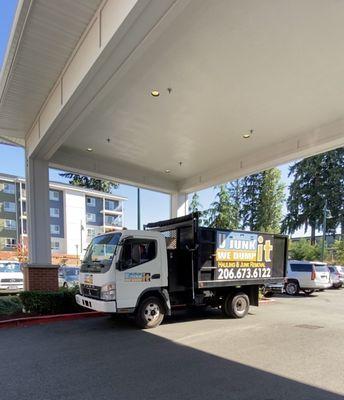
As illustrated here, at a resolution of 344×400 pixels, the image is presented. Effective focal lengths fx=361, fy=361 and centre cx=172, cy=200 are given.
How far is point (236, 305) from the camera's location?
10.6 metres

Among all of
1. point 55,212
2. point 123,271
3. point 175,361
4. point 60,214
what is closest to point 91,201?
point 60,214

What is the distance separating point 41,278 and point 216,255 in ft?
18.3

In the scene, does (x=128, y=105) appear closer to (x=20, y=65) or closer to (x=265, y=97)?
(x=20, y=65)

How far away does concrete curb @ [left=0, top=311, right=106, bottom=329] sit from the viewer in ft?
29.3

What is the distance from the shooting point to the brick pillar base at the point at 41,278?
11234mm

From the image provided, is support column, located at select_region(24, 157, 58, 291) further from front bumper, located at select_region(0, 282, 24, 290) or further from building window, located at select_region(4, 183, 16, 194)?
building window, located at select_region(4, 183, 16, 194)

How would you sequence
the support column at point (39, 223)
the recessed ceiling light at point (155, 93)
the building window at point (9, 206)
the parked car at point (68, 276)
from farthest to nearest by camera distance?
1. the building window at point (9, 206)
2. the parked car at point (68, 276)
3. the support column at point (39, 223)
4. the recessed ceiling light at point (155, 93)

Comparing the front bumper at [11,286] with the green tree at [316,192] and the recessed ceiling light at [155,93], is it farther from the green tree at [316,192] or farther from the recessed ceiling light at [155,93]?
the green tree at [316,192]

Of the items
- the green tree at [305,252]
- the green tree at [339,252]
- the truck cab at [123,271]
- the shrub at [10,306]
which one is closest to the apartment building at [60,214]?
the green tree at [305,252]

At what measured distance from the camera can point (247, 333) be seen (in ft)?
27.7

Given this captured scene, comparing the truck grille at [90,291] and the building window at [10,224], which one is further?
the building window at [10,224]

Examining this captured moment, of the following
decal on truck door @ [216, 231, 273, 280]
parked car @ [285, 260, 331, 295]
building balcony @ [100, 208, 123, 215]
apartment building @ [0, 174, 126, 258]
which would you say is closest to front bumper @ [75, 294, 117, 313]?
decal on truck door @ [216, 231, 273, 280]

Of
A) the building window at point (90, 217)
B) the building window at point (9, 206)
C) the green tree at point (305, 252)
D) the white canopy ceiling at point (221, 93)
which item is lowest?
the green tree at point (305, 252)

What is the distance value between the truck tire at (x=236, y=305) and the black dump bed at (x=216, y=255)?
48 centimetres
